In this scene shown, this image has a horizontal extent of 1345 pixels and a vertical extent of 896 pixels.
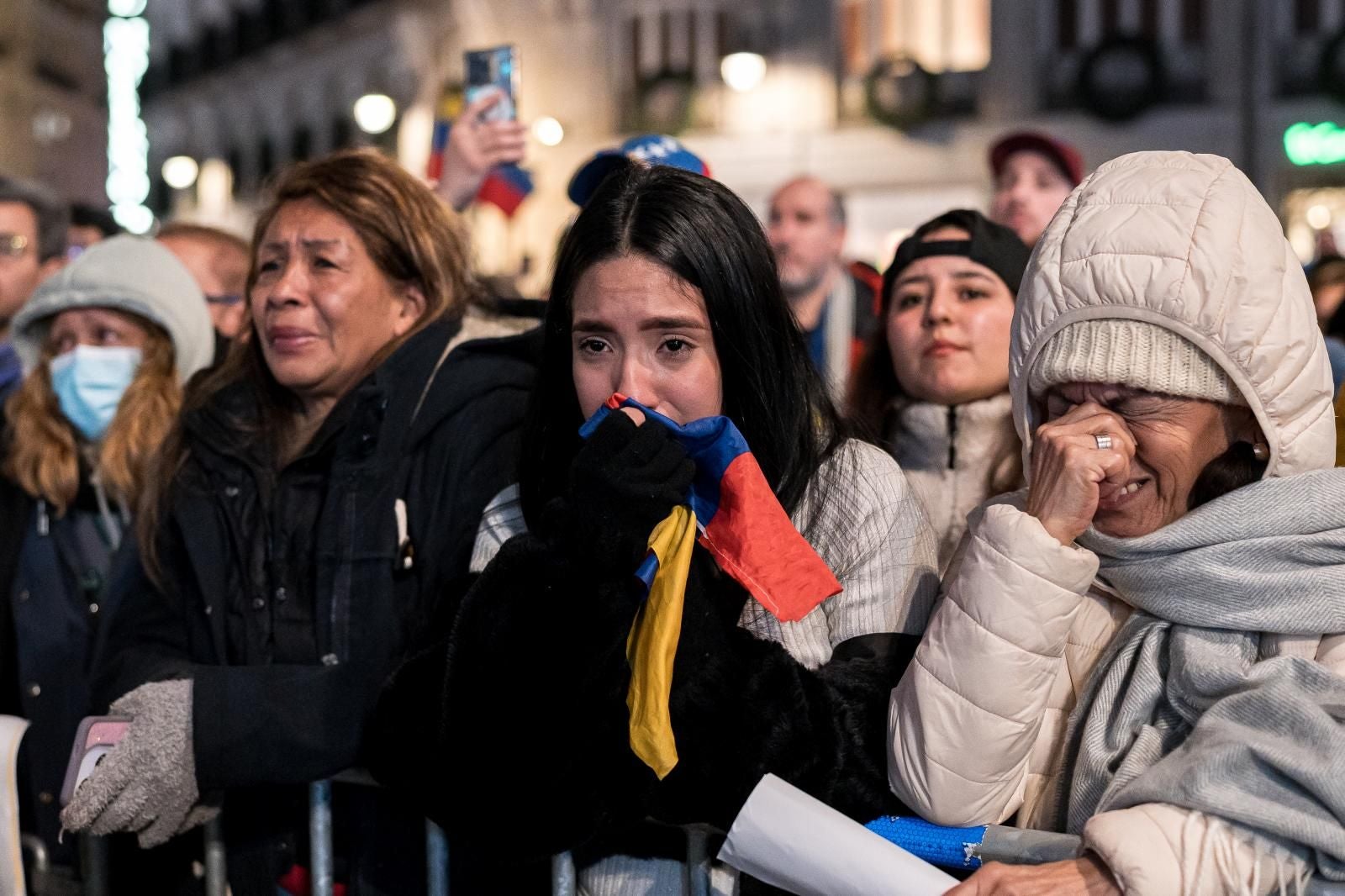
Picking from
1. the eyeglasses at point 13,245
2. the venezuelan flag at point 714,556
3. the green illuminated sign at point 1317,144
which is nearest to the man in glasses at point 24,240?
the eyeglasses at point 13,245

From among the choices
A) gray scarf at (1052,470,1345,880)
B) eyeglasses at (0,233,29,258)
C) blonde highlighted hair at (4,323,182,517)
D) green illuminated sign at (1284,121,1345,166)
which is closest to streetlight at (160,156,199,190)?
green illuminated sign at (1284,121,1345,166)

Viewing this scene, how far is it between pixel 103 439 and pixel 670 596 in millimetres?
2414

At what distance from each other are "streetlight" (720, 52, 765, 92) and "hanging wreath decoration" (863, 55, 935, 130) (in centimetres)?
148

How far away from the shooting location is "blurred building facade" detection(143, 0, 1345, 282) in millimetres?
16859

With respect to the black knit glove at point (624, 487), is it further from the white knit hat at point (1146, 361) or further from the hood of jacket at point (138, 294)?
the hood of jacket at point (138, 294)

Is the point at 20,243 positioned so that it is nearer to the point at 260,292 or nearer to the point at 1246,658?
the point at 260,292

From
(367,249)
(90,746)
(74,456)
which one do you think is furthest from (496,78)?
(90,746)

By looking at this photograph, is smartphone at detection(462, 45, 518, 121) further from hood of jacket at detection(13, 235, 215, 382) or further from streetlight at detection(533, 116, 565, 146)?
streetlight at detection(533, 116, 565, 146)

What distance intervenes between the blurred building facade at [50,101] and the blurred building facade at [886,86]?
2.24m

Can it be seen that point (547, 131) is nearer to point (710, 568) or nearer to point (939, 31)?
point (939, 31)

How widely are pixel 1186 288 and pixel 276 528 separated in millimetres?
1969

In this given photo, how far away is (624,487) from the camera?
232 centimetres

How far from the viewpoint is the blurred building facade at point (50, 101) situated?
52.9 feet

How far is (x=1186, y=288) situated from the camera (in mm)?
2230
